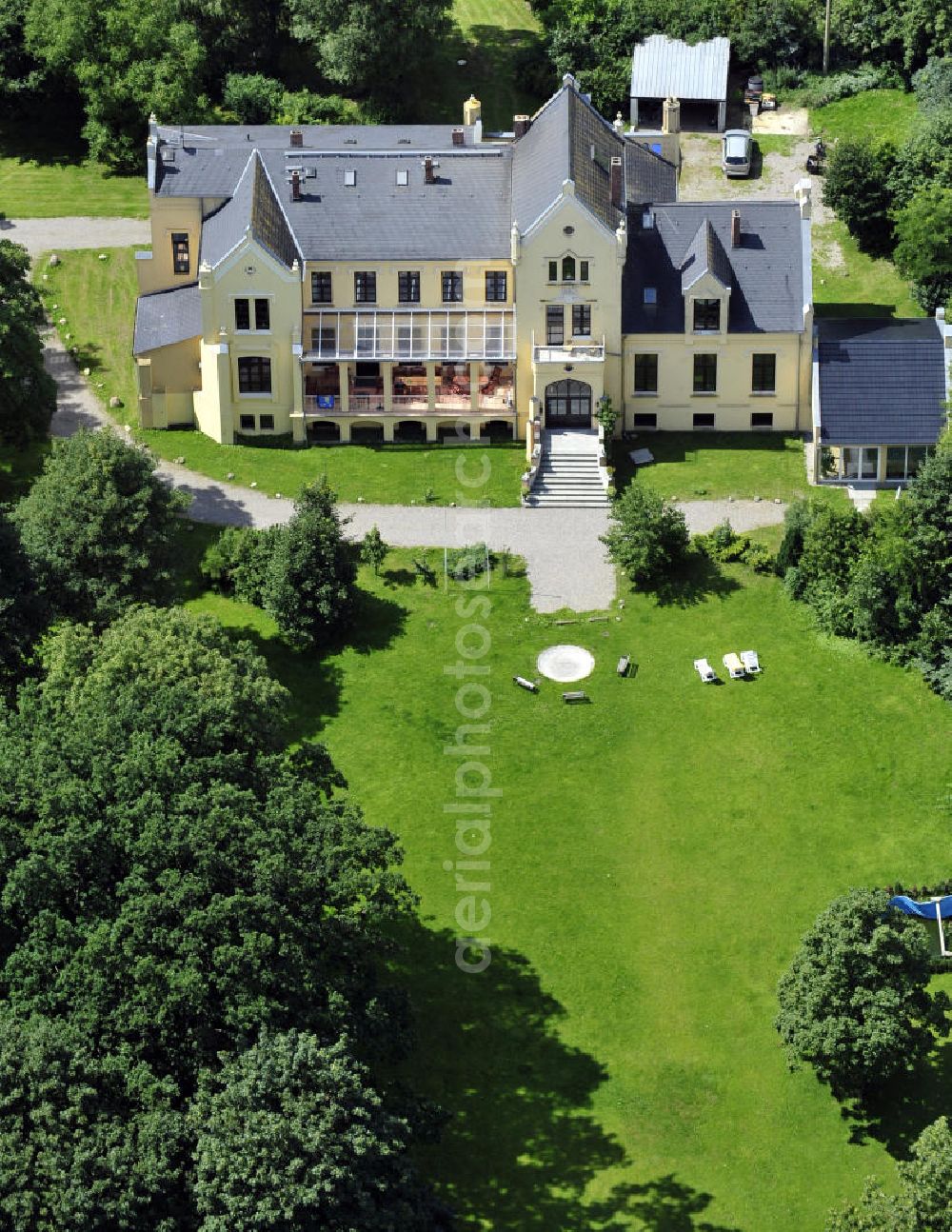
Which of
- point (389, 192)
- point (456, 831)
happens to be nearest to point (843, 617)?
point (456, 831)

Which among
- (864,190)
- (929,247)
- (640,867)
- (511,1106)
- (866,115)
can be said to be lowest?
(511,1106)

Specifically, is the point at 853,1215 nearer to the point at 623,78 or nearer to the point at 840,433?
the point at 840,433

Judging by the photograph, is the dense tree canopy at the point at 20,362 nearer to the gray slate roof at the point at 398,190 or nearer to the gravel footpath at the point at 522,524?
the gravel footpath at the point at 522,524

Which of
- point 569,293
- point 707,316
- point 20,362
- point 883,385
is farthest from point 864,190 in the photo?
point 20,362

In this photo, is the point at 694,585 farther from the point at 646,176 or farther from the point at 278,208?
the point at 278,208

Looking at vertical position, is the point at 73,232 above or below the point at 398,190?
below

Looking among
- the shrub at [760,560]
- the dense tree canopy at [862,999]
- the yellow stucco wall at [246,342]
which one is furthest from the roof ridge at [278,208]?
the dense tree canopy at [862,999]

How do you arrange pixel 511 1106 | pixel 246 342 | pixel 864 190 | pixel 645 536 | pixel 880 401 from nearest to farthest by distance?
pixel 511 1106, pixel 645 536, pixel 880 401, pixel 246 342, pixel 864 190
